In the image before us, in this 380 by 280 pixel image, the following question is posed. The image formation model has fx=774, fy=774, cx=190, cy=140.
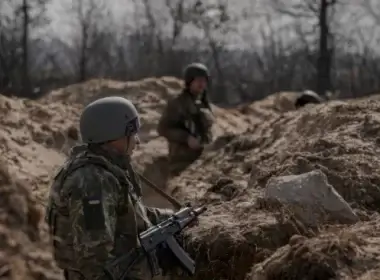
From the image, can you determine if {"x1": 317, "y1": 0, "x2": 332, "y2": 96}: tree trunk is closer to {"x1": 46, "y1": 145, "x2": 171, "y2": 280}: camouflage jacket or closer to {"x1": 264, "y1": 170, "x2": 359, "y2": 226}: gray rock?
{"x1": 264, "y1": 170, "x2": 359, "y2": 226}: gray rock

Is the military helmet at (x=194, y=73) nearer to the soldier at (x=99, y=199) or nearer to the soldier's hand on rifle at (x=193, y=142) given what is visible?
the soldier's hand on rifle at (x=193, y=142)

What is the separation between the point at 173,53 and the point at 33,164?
2702 centimetres

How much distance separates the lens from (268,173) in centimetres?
714

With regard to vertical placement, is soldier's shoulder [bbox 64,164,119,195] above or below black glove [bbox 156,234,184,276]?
above

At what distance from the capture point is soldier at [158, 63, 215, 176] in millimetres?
9117

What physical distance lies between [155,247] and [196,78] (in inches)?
206

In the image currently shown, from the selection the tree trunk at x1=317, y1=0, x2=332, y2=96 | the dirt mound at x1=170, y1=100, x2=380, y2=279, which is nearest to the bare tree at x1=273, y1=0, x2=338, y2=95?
the tree trunk at x1=317, y1=0, x2=332, y2=96

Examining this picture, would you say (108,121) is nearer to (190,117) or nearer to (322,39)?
(190,117)

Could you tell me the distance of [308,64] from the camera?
37.9 metres

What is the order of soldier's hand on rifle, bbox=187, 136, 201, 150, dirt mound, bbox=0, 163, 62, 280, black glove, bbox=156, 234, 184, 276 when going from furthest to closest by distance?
soldier's hand on rifle, bbox=187, 136, 201, 150
dirt mound, bbox=0, 163, 62, 280
black glove, bbox=156, 234, 184, 276

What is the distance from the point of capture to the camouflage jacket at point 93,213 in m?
3.65

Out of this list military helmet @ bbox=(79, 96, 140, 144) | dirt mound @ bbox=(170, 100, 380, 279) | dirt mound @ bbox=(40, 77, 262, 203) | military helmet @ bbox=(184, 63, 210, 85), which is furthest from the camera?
dirt mound @ bbox=(40, 77, 262, 203)

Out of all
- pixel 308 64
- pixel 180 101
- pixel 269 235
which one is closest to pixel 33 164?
pixel 180 101

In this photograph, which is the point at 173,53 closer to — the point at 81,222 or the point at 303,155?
the point at 303,155
